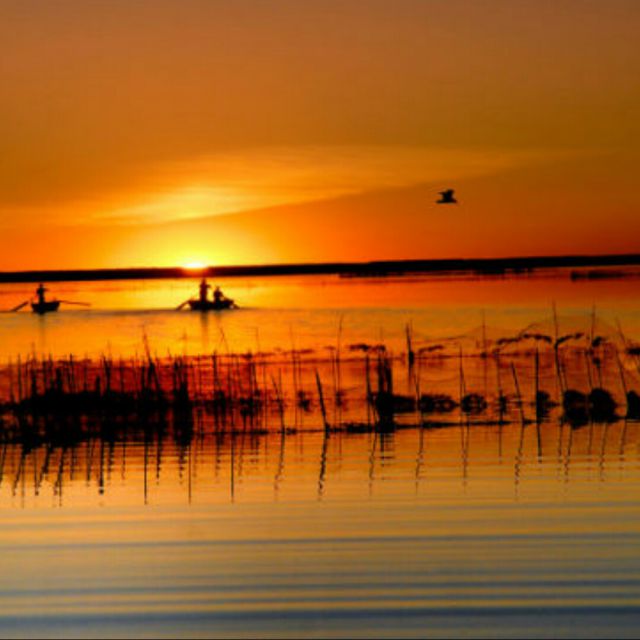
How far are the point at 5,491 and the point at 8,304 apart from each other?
73.7 m

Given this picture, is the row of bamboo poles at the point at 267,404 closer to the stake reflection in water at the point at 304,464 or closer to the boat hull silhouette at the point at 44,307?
the stake reflection in water at the point at 304,464

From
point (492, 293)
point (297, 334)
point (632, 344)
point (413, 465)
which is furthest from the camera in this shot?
point (492, 293)

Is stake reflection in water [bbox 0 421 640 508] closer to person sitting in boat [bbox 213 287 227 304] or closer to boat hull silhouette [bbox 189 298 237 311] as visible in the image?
person sitting in boat [bbox 213 287 227 304]

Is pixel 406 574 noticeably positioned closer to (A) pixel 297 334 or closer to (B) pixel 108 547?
(B) pixel 108 547

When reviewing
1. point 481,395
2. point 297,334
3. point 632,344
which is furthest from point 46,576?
point 297,334

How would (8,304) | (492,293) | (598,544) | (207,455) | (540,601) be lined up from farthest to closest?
(8,304)
(492,293)
(207,455)
(598,544)
(540,601)

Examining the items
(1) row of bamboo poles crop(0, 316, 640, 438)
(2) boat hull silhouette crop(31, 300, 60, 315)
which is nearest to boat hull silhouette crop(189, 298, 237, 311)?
(2) boat hull silhouette crop(31, 300, 60, 315)

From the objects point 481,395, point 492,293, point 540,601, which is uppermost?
point 492,293

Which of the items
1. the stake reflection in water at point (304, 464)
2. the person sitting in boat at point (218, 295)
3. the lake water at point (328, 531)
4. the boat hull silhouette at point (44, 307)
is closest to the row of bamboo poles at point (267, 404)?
the lake water at point (328, 531)

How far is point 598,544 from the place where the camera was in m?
9.66

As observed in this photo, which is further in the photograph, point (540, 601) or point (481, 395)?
point (481, 395)

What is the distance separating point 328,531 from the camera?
412 inches

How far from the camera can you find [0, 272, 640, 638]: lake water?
8.02 metres

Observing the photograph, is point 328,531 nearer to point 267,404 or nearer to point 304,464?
point 304,464
